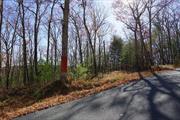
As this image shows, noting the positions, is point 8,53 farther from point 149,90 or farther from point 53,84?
point 149,90

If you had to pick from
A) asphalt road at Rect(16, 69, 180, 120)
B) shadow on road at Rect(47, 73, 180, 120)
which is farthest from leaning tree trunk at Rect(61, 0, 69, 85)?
shadow on road at Rect(47, 73, 180, 120)

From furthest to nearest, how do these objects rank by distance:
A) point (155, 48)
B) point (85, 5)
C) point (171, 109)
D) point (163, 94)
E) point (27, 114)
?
point (155, 48) < point (85, 5) < point (27, 114) < point (163, 94) < point (171, 109)

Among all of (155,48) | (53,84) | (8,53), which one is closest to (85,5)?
(8,53)

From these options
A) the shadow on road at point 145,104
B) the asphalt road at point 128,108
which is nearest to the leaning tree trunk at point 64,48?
the asphalt road at point 128,108

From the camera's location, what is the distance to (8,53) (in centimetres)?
4366

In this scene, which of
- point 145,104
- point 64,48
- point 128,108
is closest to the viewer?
point 128,108

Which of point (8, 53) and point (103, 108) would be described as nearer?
point (103, 108)

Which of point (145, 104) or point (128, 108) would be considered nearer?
point (128, 108)

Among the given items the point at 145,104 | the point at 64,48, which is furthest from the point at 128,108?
the point at 64,48

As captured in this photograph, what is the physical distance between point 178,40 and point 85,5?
2710cm

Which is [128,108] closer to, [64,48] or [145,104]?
[145,104]

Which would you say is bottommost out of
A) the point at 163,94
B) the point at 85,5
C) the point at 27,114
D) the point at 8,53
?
the point at 27,114

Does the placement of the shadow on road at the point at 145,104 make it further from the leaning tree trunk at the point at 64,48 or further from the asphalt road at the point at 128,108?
the leaning tree trunk at the point at 64,48

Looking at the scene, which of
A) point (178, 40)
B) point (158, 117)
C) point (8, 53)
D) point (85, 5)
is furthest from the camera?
point (178, 40)
